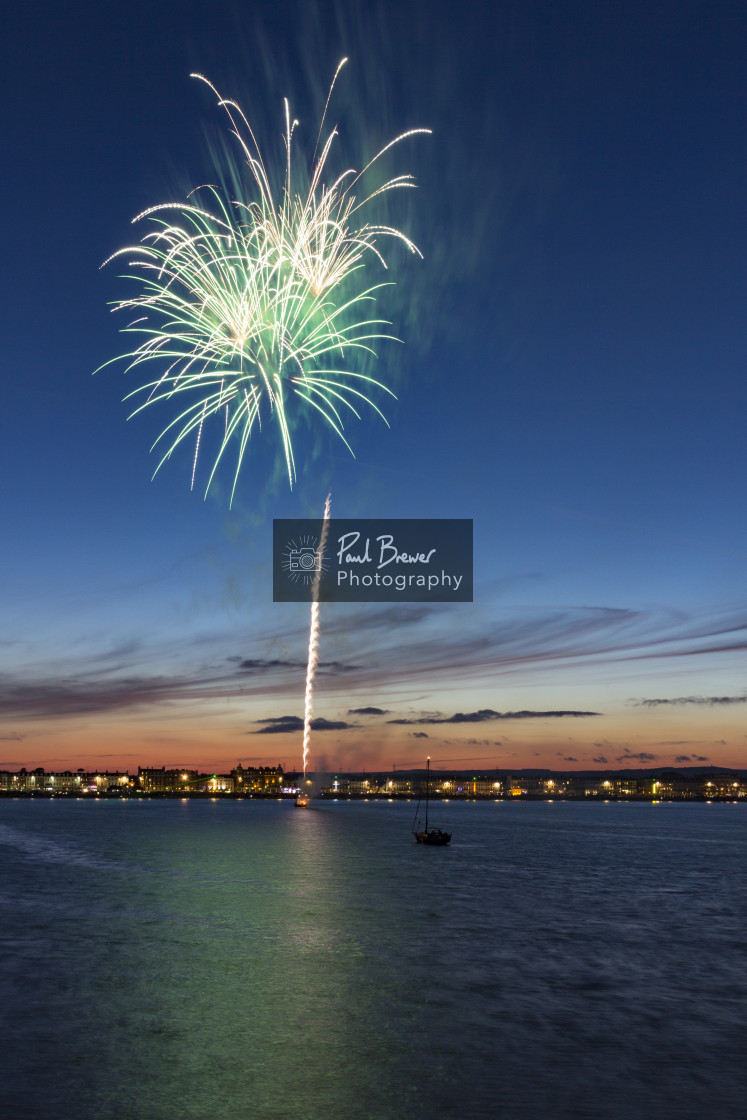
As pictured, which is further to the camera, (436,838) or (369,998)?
(436,838)

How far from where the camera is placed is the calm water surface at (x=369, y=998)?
2580 centimetres

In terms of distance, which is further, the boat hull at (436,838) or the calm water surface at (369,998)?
the boat hull at (436,838)

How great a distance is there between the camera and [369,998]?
38031mm

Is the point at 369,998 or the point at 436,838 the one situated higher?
the point at 369,998

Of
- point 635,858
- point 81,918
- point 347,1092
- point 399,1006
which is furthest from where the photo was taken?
point 635,858

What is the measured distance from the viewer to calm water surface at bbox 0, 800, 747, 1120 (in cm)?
2580

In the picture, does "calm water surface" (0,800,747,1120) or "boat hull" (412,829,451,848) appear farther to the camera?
"boat hull" (412,829,451,848)

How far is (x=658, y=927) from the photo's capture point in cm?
6016

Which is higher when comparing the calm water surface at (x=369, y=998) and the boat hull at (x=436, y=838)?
the calm water surface at (x=369, y=998)

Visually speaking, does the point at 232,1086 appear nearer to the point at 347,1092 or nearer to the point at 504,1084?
the point at 347,1092

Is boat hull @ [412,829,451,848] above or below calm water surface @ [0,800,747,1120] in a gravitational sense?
below

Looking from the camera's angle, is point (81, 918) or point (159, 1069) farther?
point (81, 918)

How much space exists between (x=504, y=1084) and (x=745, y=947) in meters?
34.1

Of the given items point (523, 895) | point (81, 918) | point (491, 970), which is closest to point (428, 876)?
point (523, 895)
